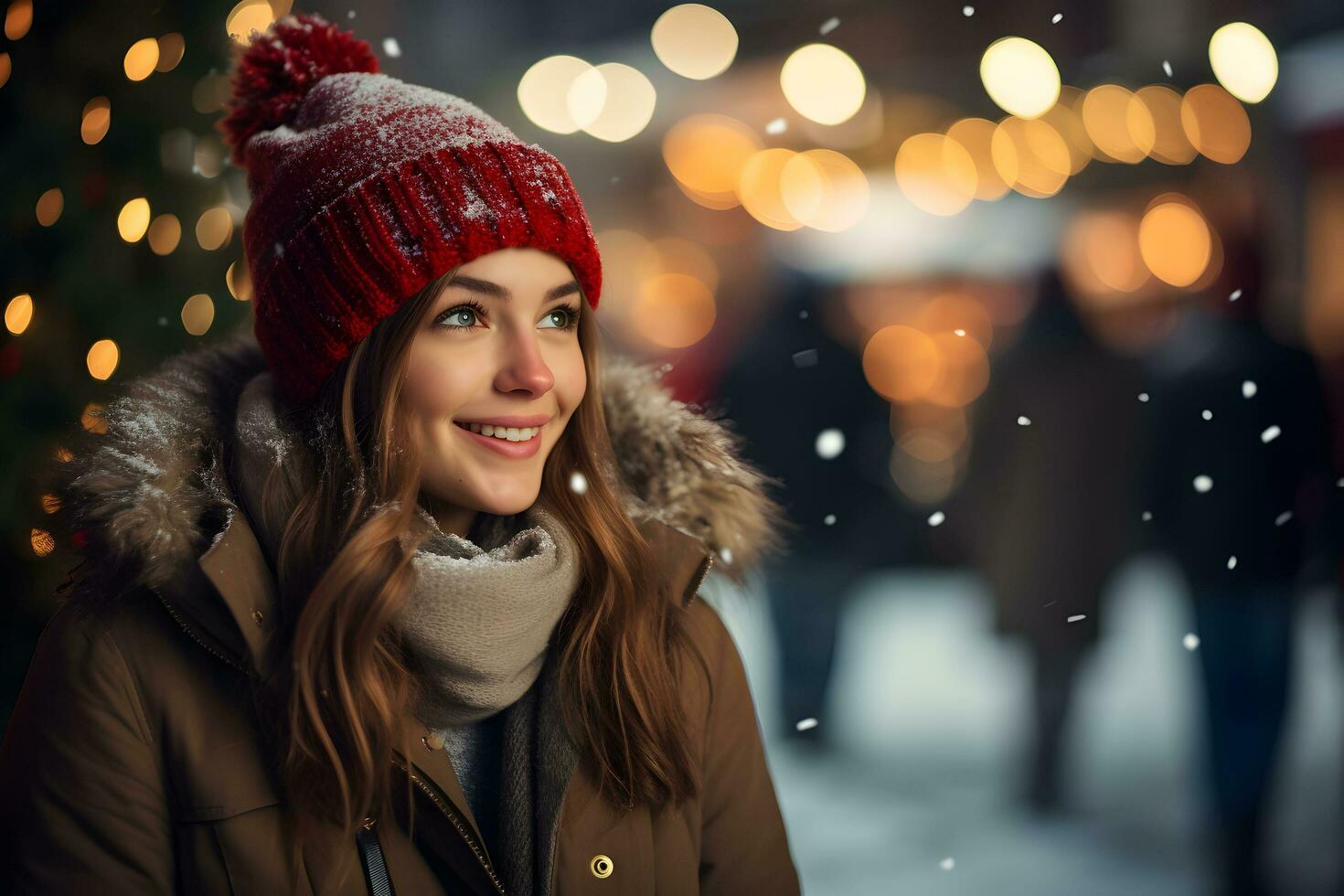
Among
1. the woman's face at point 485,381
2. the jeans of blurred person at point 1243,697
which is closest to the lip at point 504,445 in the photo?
the woman's face at point 485,381

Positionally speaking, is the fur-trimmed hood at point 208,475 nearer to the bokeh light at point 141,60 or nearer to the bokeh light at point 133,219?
the bokeh light at point 133,219

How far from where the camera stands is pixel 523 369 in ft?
4.84

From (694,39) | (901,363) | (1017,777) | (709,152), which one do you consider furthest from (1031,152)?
(1017,777)

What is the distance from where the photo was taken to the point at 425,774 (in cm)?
139

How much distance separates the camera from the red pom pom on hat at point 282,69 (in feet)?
5.42

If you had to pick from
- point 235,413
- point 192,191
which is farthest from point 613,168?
point 235,413

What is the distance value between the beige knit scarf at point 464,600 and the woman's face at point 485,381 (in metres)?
0.09

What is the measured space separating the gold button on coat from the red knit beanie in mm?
799

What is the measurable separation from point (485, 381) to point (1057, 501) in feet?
8.95

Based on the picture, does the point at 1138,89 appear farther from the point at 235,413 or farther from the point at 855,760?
the point at 235,413

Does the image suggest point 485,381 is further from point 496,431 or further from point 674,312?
point 674,312

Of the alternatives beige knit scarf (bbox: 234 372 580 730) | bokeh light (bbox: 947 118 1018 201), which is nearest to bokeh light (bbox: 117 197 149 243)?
beige knit scarf (bbox: 234 372 580 730)

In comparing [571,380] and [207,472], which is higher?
[571,380]

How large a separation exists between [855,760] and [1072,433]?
167cm
